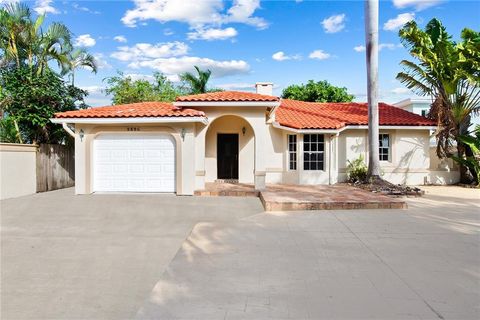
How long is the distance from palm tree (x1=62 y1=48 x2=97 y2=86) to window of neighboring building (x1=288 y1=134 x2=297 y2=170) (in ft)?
39.0

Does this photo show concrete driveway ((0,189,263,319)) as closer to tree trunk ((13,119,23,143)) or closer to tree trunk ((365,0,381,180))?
tree trunk ((13,119,23,143))

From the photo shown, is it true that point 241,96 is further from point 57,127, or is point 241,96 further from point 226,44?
point 226,44

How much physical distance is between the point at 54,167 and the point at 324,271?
13.9m

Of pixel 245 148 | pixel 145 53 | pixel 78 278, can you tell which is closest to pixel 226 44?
pixel 145 53

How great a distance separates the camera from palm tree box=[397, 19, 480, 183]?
14336mm

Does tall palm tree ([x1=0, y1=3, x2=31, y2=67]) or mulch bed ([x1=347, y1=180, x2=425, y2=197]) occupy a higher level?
tall palm tree ([x1=0, y1=3, x2=31, y2=67])

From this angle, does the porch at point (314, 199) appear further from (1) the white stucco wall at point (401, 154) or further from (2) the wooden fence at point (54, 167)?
(2) the wooden fence at point (54, 167)

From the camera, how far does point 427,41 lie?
584 inches

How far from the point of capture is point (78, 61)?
1812 centimetres

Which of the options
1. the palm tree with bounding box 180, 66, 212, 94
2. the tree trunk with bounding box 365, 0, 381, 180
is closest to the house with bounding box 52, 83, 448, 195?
the tree trunk with bounding box 365, 0, 381, 180

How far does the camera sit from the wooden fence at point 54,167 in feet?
45.8

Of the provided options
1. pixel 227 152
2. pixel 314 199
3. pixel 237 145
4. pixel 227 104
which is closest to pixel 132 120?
pixel 227 104

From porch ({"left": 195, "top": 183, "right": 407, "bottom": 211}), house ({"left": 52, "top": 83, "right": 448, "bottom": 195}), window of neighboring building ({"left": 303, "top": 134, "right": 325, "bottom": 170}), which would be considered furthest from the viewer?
window of neighboring building ({"left": 303, "top": 134, "right": 325, "bottom": 170})

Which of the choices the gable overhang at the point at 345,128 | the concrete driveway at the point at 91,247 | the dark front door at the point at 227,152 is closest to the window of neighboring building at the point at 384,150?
the gable overhang at the point at 345,128
